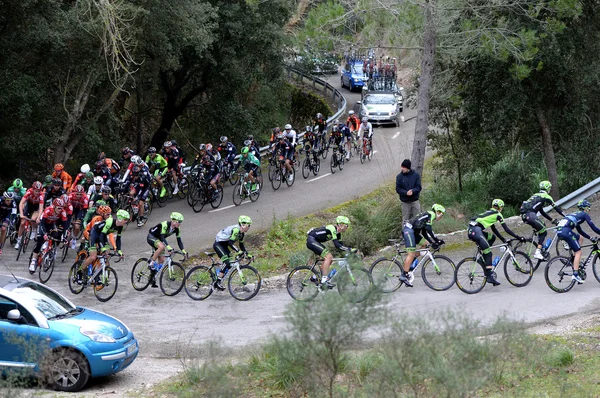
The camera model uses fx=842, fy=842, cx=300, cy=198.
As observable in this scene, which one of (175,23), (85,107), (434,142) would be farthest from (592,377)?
(85,107)

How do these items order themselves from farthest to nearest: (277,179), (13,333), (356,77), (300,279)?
(356,77), (277,179), (300,279), (13,333)

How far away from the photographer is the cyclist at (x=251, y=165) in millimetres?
25844

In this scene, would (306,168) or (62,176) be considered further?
(306,168)

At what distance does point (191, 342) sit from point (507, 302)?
6099mm

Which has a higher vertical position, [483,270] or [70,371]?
[483,270]

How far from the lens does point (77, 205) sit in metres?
20.8

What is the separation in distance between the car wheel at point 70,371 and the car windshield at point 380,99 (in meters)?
31.5

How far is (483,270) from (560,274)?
4.99ft

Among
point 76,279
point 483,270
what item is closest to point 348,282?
point 483,270

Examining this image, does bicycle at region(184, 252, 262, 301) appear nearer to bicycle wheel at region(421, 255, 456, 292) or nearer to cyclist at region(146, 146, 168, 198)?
bicycle wheel at region(421, 255, 456, 292)

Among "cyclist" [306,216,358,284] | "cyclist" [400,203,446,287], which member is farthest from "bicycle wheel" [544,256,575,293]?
"cyclist" [306,216,358,284]

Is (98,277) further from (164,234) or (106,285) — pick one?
(164,234)

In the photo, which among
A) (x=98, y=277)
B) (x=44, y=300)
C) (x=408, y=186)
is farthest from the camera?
(x=408, y=186)

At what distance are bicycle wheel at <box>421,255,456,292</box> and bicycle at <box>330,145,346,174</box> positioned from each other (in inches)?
575
